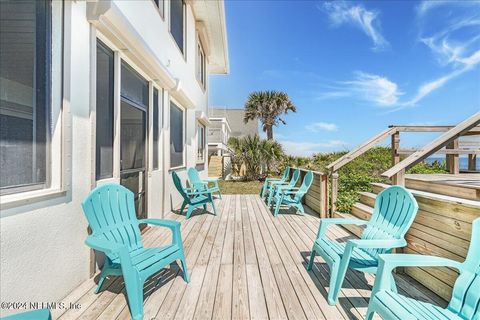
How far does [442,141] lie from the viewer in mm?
2654

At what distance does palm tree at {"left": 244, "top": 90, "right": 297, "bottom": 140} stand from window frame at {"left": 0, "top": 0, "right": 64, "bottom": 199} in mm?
18405

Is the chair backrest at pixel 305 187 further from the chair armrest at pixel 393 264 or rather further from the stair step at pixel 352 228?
the chair armrest at pixel 393 264

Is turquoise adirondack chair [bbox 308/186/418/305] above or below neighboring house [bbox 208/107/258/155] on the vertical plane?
below

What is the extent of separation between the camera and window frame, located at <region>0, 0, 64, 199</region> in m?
1.93

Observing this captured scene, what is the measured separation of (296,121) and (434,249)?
19869mm

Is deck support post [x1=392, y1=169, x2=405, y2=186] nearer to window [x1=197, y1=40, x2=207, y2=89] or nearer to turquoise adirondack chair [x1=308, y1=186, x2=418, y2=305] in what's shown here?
turquoise adirondack chair [x1=308, y1=186, x2=418, y2=305]

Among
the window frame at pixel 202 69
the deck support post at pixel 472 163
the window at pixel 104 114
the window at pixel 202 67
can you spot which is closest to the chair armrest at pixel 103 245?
the window at pixel 104 114

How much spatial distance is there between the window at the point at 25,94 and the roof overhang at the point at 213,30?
5768 mm

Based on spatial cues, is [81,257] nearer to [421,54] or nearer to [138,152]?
[138,152]

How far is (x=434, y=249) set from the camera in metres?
2.33

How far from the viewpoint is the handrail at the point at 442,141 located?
2615mm

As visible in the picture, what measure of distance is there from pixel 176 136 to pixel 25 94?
14.2 ft

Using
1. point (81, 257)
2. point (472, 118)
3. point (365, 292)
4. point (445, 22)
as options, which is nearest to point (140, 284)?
point (81, 257)

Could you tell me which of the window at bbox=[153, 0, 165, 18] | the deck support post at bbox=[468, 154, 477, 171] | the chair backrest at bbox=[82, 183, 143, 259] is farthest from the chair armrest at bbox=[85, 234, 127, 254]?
the deck support post at bbox=[468, 154, 477, 171]
